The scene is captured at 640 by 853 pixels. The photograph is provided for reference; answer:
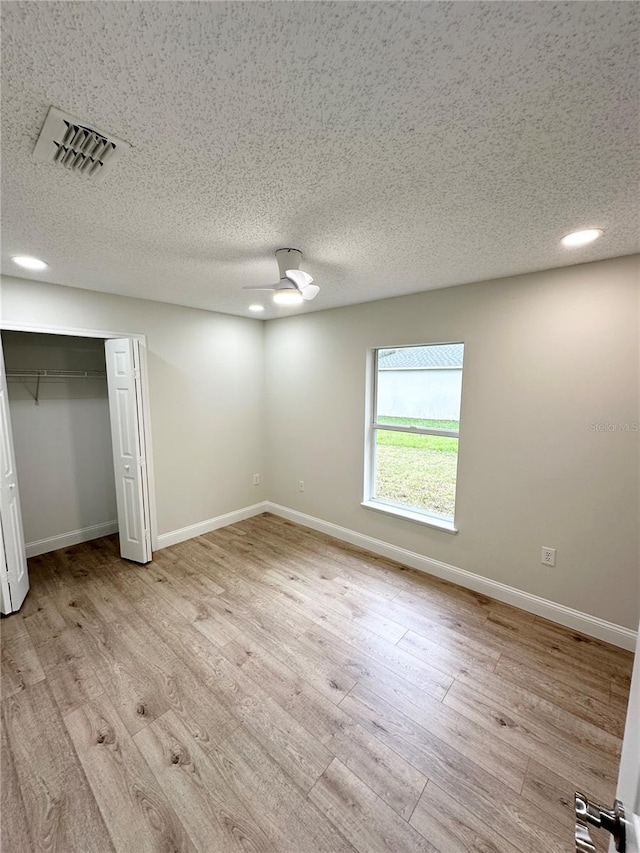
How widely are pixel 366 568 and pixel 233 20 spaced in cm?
332

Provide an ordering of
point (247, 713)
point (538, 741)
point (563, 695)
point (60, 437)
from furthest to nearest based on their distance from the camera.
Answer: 1. point (60, 437)
2. point (563, 695)
3. point (247, 713)
4. point (538, 741)

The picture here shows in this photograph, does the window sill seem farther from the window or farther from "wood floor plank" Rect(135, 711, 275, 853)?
"wood floor plank" Rect(135, 711, 275, 853)

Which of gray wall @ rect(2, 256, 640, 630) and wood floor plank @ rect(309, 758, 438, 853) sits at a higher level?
gray wall @ rect(2, 256, 640, 630)

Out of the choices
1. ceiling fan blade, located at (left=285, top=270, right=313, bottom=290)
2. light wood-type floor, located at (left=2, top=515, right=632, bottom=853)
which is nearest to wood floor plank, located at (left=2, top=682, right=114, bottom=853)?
light wood-type floor, located at (left=2, top=515, right=632, bottom=853)

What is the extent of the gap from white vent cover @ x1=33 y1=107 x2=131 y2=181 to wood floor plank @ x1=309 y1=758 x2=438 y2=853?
261 cm

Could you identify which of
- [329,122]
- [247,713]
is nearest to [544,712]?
[247,713]

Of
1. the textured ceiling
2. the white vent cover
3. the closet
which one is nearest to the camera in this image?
the textured ceiling

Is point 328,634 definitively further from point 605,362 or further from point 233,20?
point 233,20

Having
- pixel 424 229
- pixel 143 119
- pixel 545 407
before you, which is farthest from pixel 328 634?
pixel 143 119

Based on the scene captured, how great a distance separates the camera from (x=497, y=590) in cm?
265

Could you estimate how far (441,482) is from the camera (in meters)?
3.03

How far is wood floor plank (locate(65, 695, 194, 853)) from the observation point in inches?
48.5

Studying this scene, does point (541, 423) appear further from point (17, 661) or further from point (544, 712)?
point (17, 661)

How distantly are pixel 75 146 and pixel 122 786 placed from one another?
253 cm
